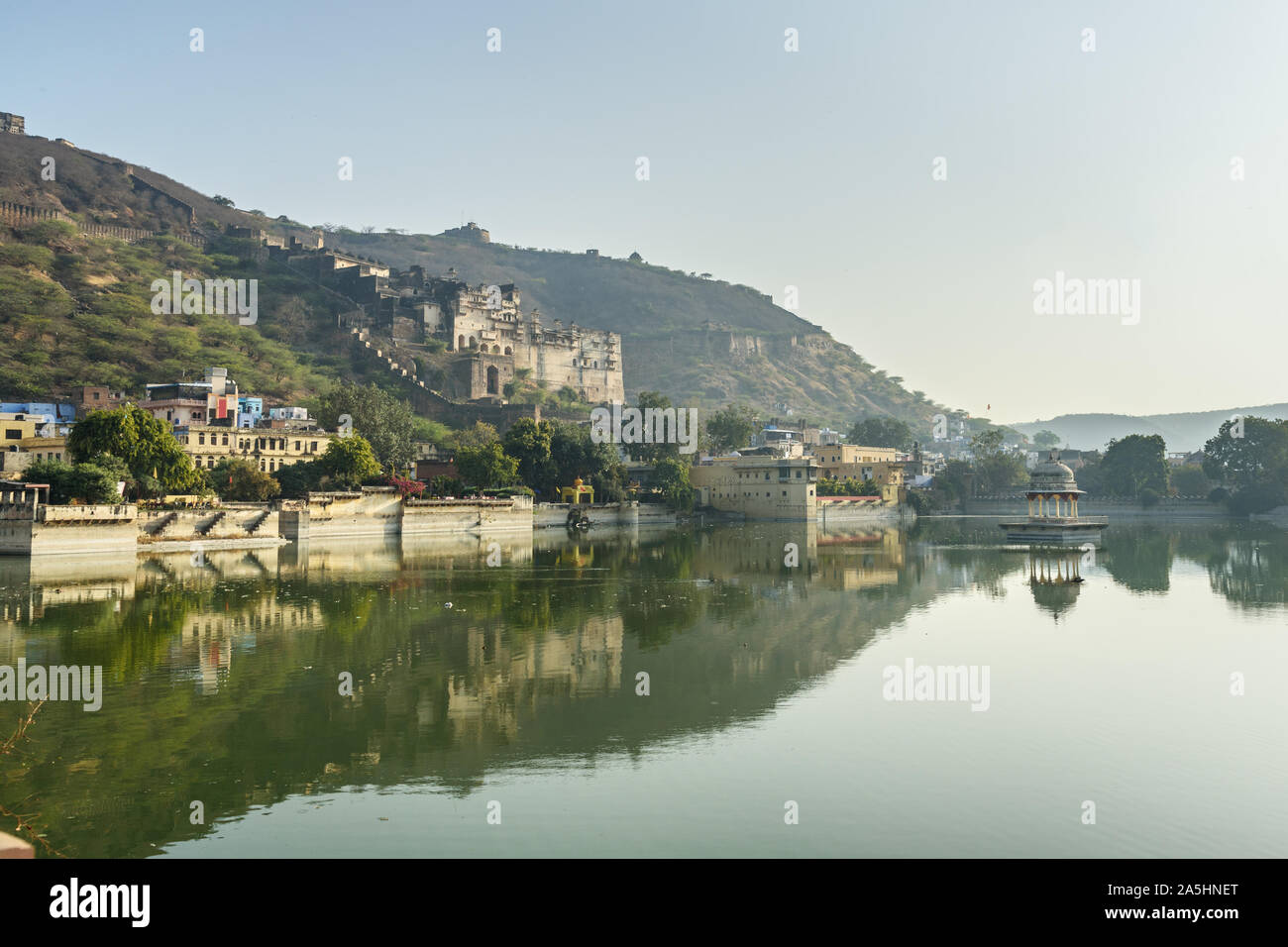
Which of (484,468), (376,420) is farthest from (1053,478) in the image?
(376,420)

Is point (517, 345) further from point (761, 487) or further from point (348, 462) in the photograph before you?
point (348, 462)

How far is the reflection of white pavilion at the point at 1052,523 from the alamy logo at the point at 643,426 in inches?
1200

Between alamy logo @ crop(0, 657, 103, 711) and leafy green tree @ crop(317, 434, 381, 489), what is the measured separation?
33817mm

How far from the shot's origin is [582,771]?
12711 mm

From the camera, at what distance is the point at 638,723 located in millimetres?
15289

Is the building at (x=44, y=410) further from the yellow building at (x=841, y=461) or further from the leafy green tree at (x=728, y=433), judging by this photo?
the yellow building at (x=841, y=461)

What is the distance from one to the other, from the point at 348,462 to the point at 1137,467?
74824mm

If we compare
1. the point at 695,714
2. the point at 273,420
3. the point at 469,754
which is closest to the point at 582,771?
the point at 469,754

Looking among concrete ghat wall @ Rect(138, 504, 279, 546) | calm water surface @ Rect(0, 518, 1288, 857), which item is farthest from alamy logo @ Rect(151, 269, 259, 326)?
calm water surface @ Rect(0, 518, 1288, 857)

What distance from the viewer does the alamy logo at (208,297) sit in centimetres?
7738

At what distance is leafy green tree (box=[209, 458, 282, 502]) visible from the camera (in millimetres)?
49969

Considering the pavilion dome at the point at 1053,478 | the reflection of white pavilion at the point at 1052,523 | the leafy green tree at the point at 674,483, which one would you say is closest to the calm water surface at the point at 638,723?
the reflection of white pavilion at the point at 1052,523

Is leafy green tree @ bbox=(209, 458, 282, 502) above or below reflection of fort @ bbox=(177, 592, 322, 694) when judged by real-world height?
above
